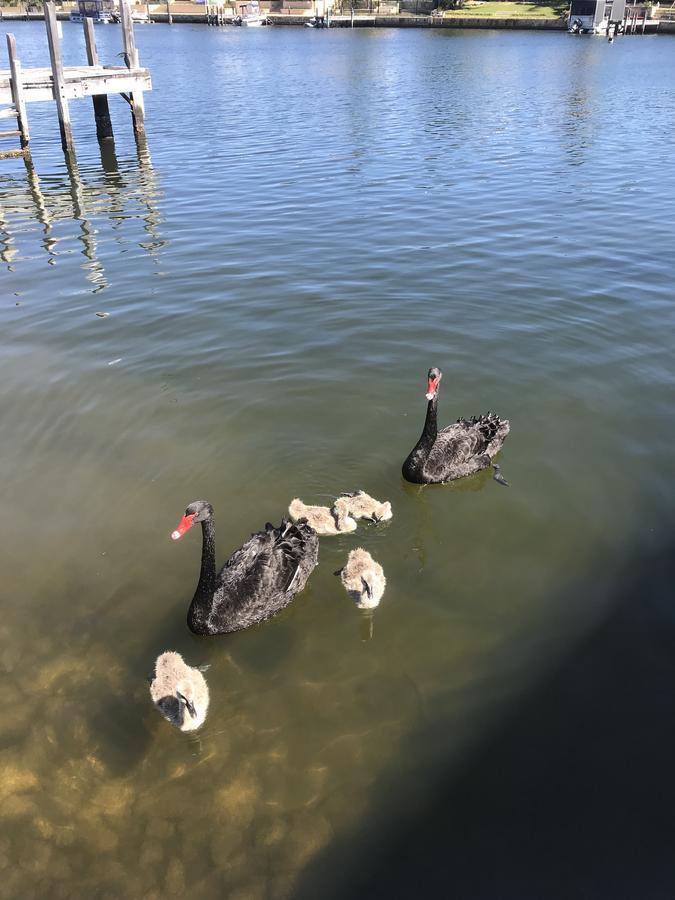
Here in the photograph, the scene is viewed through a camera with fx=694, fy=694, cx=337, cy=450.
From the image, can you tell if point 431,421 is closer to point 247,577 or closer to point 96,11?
point 247,577

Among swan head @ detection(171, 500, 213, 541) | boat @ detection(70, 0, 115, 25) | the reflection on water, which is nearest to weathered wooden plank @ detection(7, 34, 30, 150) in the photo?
the reflection on water

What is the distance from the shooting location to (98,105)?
26844mm

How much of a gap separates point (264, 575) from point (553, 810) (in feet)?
9.96

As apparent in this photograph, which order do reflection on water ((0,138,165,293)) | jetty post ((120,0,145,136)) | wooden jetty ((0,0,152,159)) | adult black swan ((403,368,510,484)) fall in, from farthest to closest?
1. jetty post ((120,0,145,136))
2. wooden jetty ((0,0,152,159))
3. reflection on water ((0,138,165,293))
4. adult black swan ((403,368,510,484))

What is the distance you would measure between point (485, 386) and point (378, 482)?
2945 millimetres

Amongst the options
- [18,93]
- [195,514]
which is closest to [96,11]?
[18,93]

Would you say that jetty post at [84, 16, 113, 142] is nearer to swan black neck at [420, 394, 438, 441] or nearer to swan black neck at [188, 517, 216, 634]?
swan black neck at [420, 394, 438, 441]

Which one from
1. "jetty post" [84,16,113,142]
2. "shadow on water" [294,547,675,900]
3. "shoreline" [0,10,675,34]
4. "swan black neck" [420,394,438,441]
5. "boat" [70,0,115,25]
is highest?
"boat" [70,0,115,25]

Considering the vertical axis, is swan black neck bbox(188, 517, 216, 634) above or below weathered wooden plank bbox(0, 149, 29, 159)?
below

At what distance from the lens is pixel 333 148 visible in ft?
87.2

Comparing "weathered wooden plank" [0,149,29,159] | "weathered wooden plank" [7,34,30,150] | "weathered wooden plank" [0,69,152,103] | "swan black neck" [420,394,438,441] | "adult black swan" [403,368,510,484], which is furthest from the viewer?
"weathered wooden plank" [0,69,152,103]

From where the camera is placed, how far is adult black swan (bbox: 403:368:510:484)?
819cm

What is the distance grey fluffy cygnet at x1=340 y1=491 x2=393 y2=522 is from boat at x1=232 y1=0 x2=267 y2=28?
127 metres

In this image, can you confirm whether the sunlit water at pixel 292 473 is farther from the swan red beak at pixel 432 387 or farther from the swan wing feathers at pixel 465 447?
the swan red beak at pixel 432 387
